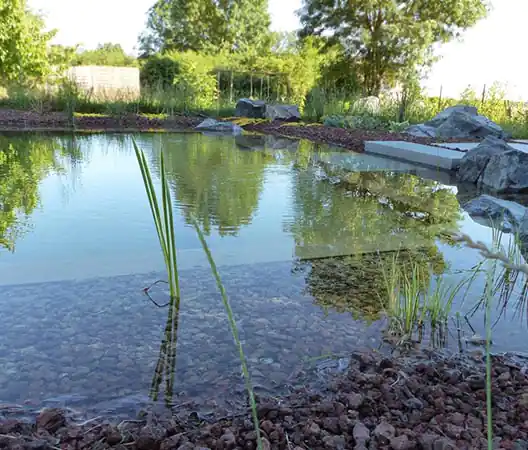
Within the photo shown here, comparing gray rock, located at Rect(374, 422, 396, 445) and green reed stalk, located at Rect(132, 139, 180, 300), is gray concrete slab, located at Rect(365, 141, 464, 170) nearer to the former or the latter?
green reed stalk, located at Rect(132, 139, 180, 300)

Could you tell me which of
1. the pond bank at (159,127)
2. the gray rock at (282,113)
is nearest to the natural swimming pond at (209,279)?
the pond bank at (159,127)

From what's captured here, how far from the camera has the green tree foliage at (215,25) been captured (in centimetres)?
2986

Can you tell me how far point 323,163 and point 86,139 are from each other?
421 cm

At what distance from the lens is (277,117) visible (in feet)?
44.3

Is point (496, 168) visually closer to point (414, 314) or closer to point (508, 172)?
point (508, 172)

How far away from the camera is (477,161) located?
5656 mm

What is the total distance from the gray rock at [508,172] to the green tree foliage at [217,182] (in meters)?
2.39

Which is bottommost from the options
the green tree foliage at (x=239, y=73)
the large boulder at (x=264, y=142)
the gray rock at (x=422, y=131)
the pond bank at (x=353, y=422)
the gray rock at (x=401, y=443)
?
the pond bank at (x=353, y=422)

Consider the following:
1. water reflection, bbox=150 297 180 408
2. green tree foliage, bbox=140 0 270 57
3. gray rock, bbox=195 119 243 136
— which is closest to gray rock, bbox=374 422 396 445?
water reflection, bbox=150 297 180 408

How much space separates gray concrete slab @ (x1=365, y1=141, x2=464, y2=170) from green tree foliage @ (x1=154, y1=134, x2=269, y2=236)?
5.87ft

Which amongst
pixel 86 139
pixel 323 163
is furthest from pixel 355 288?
pixel 86 139

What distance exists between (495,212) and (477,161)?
6.15 ft

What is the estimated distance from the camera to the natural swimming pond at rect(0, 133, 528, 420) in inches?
66.2

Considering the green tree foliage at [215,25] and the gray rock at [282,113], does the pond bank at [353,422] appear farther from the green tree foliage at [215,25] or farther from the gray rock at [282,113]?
the green tree foliage at [215,25]
